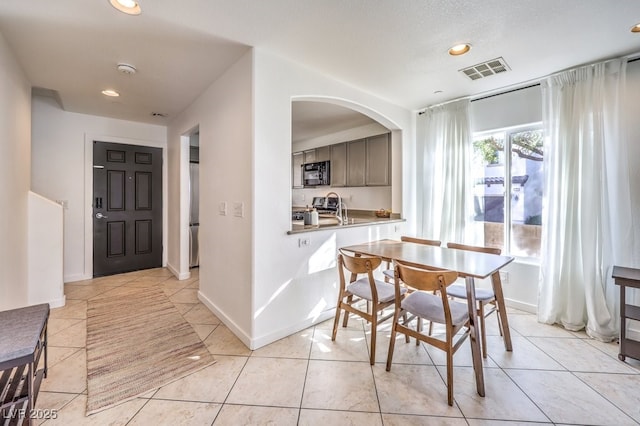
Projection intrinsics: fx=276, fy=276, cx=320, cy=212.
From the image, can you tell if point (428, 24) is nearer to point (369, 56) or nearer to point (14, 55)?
point (369, 56)

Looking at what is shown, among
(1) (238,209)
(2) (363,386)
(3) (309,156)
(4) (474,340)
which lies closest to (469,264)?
(4) (474,340)

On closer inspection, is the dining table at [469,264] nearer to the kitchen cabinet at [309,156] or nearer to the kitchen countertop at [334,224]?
the kitchen countertop at [334,224]

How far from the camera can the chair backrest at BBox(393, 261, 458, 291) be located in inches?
67.7

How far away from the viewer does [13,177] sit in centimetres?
240

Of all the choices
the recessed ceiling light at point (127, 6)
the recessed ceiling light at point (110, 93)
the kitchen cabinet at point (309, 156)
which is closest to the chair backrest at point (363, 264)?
the recessed ceiling light at point (127, 6)

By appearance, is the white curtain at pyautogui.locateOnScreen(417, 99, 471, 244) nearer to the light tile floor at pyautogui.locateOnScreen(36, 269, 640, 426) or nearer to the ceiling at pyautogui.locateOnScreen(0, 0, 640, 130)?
the ceiling at pyautogui.locateOnScreen(0, 0, 640, 130)

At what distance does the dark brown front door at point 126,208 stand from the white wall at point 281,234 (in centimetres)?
333

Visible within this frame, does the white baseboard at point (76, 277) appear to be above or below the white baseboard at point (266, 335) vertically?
above

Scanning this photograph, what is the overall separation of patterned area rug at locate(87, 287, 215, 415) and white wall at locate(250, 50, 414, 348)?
1.99ft

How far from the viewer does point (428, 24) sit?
2.01m

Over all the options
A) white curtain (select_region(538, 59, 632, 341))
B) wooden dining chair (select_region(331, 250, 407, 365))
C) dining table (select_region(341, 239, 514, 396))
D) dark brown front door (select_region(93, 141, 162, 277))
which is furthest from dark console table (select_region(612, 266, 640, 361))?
dark brown front door (select_region(93, 141, 162, 277))

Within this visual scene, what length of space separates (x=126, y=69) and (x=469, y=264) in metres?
3.50

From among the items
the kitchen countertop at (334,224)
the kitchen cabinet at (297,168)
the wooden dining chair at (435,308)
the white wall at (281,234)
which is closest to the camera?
the wooden dining chair at (435,308)

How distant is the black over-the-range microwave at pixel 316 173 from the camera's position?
518cm
